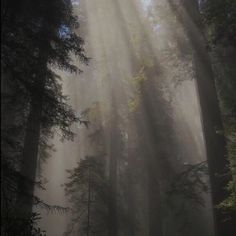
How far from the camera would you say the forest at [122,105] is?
25.2ft

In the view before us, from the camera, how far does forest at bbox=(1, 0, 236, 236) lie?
25.2ft

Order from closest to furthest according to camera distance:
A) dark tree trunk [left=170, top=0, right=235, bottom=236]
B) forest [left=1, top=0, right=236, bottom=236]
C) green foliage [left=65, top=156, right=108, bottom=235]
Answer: forest [left=1, top=0, right=236, bottom=236] < dark tree trunk [left=170, top=0, right=235, bottom=236] < green foliage [left=65, top=156, right=108, bottom=235]

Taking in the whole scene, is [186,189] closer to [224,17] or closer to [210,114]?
[210,114]

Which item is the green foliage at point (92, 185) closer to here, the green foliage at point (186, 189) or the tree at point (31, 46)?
the green foliage at point (186, 189)

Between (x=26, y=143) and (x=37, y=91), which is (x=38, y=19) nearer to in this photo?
(x=37, y=91)

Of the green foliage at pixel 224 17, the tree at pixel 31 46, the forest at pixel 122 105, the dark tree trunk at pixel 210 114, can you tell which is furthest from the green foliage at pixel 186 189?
the tree at pixel 31 46

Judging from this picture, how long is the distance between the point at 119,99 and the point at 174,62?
6134 millimetres

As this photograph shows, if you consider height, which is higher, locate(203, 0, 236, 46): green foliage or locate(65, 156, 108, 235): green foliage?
locate(203, 0, 236, 46): green foliage

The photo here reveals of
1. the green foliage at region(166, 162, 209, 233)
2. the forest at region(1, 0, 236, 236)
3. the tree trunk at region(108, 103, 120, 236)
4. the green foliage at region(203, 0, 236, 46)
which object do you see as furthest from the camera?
the tree trunk at region(108, 103, 120, 236)

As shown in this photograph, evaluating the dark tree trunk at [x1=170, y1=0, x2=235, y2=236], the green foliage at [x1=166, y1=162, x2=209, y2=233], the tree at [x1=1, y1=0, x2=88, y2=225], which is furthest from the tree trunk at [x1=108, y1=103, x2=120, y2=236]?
the tree at [x1=1, y1=0, x2=88, y2=225]

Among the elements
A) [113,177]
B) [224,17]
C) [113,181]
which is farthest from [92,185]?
[224,17]

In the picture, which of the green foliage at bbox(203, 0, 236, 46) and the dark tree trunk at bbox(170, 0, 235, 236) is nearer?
the green foliage at bbox(203, 0, 236, 46)

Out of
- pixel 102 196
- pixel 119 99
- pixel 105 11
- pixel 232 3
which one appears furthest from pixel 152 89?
pixel 232 3

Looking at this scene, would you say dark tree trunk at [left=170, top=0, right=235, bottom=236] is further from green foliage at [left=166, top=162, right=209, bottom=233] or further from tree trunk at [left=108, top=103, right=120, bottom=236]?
tree trunk at [left=108, top=103, right=120, bottom=236]
